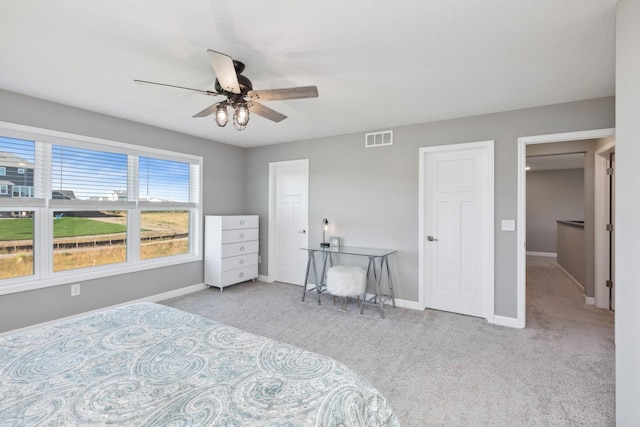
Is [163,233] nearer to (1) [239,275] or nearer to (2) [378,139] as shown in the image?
(1) [239,275]

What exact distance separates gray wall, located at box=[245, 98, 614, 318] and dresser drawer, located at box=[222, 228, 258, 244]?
0.23 metres

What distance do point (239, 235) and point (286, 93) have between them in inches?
122

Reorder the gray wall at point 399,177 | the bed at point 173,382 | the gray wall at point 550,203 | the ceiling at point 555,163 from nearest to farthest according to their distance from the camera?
the bed at point 173,382
the gray wall at point 399,177
the ceiling at point 555,163
the gray wall at point 550,203

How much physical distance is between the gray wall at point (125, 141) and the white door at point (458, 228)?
3216mm

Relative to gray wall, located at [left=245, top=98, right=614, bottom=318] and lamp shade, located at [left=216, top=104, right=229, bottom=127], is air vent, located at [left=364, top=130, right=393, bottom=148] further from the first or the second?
lamp shade, located at [left=216, top=104, right=229, bottom=127]

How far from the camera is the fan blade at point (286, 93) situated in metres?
1.95

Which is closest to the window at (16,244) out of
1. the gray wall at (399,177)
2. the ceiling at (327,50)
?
the ceiling at (327,50)

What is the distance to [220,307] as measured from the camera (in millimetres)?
3771

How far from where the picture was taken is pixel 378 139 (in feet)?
13.3

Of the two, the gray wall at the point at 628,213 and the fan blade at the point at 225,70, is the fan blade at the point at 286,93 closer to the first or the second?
the fan blade at the point at 225,70

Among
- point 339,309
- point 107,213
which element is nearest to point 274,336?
point 339,309

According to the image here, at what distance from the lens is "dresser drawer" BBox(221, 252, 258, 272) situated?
4.47 m

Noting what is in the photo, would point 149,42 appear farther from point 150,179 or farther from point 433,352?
point 433,352

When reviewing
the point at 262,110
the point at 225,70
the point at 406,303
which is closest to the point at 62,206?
the point at 262,110
